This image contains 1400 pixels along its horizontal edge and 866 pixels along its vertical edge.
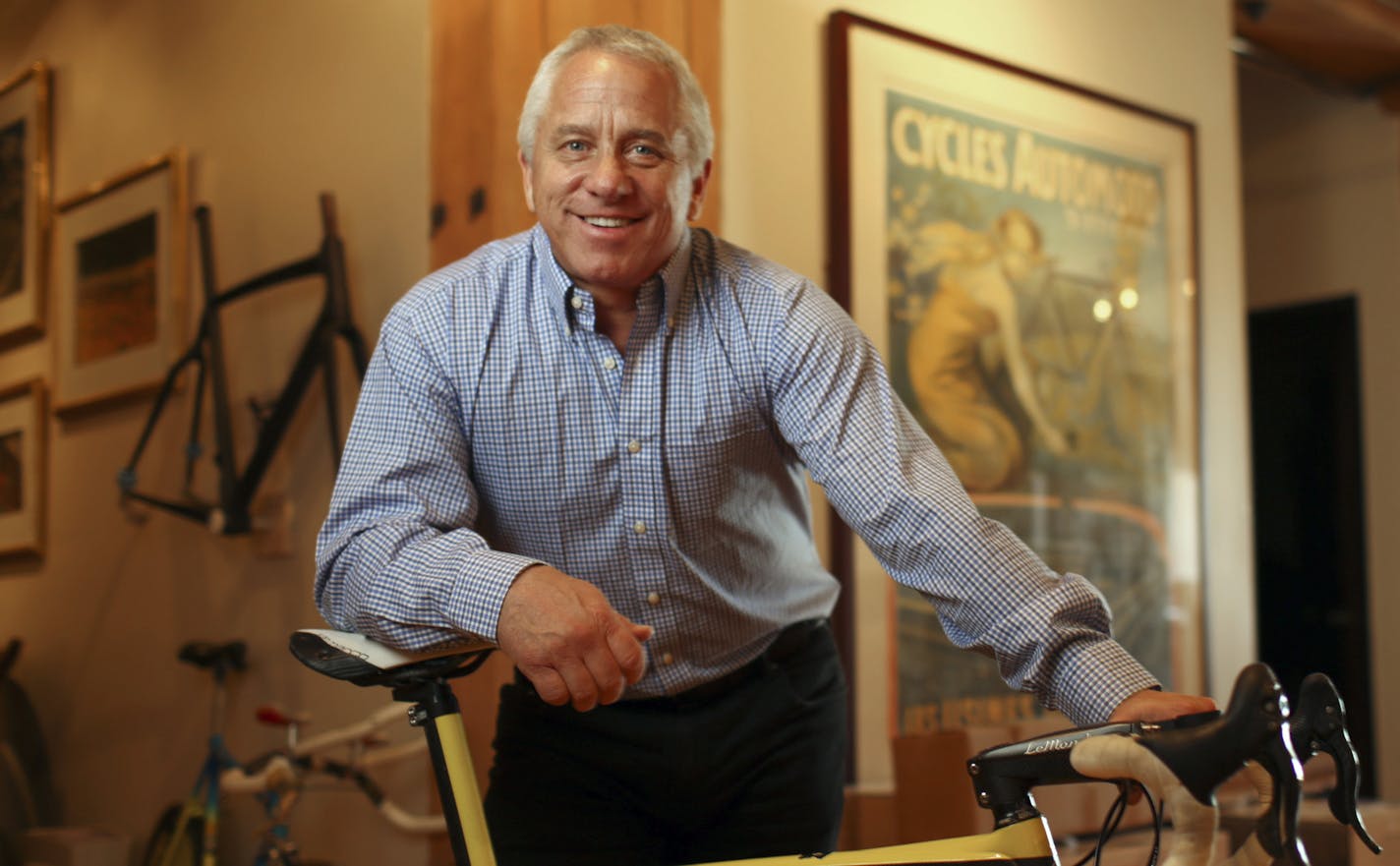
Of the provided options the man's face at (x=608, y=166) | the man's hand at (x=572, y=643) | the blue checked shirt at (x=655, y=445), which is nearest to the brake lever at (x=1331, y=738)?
the blue checked shirt at (x=655, y=445)

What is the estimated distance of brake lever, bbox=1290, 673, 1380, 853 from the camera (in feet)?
3.20

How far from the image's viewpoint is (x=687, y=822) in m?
1.46

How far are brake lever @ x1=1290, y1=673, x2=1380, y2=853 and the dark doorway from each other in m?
4.17

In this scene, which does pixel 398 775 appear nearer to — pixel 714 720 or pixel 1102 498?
pixel 714 720

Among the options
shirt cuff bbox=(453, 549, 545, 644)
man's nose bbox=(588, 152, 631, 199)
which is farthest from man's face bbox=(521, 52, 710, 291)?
shirt cuff bbox=(453, 549, 545, 644)

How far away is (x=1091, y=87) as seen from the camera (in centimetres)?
317

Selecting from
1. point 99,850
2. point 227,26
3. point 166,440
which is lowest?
point 99,850

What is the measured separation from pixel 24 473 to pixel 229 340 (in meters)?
0.68

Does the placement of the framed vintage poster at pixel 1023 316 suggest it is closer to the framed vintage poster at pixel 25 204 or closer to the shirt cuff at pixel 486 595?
the shirt cuff at pixel 486 595

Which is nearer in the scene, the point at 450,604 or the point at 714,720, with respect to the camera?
the point at 450,604

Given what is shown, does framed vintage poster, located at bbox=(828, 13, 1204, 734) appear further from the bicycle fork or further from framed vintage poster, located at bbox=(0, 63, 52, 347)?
framed vintage poster, located at bbox=(0, 63, 52, 347)

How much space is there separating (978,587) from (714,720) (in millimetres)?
395

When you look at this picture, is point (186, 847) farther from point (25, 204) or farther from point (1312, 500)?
point (1312, 500)

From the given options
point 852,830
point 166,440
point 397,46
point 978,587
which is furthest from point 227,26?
point 978,587
